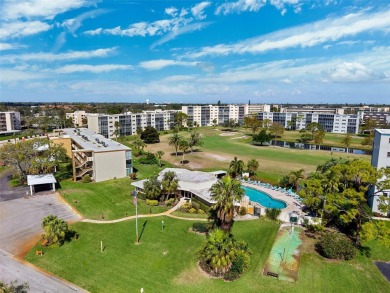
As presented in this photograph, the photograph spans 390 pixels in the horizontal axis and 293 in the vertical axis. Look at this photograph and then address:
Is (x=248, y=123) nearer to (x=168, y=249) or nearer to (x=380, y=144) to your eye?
(x=380, y=144)

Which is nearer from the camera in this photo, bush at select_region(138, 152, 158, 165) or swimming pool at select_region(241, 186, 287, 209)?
swimming pool at select_region(241, 186, 287, 209)

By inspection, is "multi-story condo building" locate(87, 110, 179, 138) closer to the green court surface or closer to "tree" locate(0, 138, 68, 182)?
"tree" locate(0, 138, 68, 182)

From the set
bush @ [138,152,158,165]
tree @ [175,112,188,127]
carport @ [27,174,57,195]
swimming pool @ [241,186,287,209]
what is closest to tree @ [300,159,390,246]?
swimming pool @ [241,186,287,209]

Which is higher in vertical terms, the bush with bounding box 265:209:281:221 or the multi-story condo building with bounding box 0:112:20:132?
the multi-story condo building with bounding box 0:112:20:132

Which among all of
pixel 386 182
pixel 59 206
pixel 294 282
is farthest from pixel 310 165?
pixel 59 206

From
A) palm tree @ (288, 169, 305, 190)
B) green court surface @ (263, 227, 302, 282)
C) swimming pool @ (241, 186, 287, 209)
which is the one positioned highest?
palm tree @ (288, 169, 305, 190)

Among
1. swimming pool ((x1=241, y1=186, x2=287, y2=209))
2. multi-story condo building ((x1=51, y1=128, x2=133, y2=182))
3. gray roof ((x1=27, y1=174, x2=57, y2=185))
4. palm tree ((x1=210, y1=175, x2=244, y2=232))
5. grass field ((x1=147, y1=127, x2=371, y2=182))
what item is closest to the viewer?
palm tree ((x1=210, y1=175, x2=244, y2=232))
